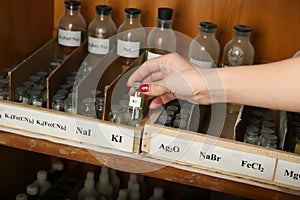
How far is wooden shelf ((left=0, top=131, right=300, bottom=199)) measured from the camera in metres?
1.05

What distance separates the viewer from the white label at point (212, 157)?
3.35 feet

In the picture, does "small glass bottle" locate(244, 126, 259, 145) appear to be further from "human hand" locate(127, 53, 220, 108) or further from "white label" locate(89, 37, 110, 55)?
"white label" locate(89, 37, 110, 55)

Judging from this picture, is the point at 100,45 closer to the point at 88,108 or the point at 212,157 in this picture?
the point at 88,108

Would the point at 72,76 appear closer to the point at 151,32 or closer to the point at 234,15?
the point at 151,32

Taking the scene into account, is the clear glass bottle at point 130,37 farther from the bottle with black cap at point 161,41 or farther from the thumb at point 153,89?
the thumb at point 153,89

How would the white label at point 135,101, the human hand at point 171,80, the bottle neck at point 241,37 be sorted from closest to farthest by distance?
the human hand at point 171,80, the white label at point 135,101, the bottle neck at point 241,37

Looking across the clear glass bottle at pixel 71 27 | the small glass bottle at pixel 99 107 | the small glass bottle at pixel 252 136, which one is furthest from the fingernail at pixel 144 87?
the clear glass bottle at pixel 71 27

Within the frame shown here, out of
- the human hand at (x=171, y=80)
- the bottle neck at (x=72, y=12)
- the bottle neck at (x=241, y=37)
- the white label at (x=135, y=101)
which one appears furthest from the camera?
the bottle neck at (x=72, y=12)

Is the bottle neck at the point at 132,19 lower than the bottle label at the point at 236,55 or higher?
higher

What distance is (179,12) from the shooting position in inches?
53.2

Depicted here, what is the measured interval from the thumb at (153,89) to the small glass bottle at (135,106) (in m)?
0.04

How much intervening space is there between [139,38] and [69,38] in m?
0.18

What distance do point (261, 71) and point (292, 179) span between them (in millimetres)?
256

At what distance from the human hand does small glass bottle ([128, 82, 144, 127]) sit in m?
0.02
